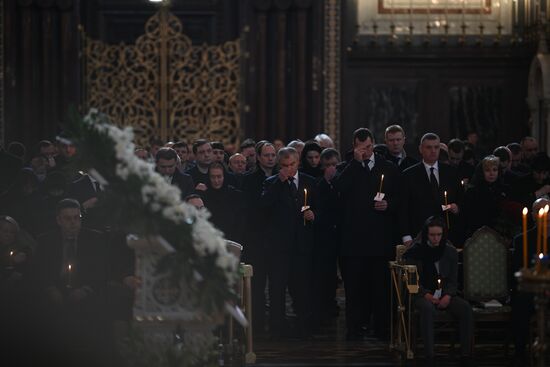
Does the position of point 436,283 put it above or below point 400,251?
below

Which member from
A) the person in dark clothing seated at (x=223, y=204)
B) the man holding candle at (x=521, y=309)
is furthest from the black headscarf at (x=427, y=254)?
the person in dark clothing seated at (x=223, y=204)

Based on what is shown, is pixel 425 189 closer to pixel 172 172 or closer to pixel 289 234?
pixel 289 234

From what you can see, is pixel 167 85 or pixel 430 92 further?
pixel 167 85

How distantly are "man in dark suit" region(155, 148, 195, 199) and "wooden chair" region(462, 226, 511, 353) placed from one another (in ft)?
8.62

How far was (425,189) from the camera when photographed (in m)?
12.9

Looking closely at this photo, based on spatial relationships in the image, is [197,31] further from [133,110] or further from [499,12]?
[499,12]

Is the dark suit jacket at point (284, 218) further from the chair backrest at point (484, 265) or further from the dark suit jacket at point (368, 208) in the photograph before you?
the chair backrest at point (484, 265)

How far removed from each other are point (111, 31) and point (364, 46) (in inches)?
154

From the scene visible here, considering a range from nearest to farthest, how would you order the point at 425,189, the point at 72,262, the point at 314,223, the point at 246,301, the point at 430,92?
the point at 72,262, the point at 246,301, the point at 425,189, the point at 314,223, the point at 430,92

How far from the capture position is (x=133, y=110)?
20.9 metres

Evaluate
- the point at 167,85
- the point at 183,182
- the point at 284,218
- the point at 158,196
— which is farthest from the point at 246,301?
the point at 167,85

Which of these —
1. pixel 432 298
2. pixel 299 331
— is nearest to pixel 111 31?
pixel 299 331

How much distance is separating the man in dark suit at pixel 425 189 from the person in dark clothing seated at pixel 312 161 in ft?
4.99

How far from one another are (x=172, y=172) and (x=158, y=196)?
4.60 meters
